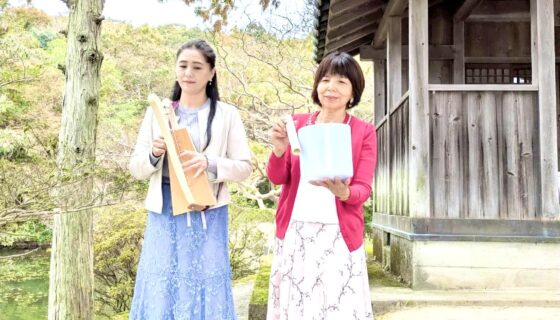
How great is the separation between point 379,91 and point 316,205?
6.44m

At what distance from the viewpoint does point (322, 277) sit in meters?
2.09

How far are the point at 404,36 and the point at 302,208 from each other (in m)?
5.89

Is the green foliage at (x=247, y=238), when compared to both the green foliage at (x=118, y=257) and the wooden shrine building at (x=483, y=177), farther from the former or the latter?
the wooden shrine building at (x=483, y=177)

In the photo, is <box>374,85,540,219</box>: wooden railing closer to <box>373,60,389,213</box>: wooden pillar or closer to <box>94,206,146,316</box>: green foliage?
<box>373,60,389,213</box>: wooden pillar

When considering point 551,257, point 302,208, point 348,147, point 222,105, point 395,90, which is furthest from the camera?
point 395,90

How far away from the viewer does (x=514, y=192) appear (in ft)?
15.0

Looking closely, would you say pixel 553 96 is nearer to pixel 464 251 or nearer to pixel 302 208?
pixel 464 251

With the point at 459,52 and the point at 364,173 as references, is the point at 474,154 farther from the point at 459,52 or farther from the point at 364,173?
the point at 459,52

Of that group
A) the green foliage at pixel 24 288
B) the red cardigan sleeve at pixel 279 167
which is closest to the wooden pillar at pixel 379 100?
→ the red cardigan sleeve at pixel 279 167

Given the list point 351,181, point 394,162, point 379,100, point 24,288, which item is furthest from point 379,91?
point 24,288

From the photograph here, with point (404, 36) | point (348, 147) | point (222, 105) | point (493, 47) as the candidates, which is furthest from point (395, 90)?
point (348, 147)

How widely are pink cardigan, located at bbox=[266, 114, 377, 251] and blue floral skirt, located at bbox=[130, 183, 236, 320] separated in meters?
0.34

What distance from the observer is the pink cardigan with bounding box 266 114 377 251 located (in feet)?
6.86

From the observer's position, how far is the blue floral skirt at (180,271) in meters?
2.24
